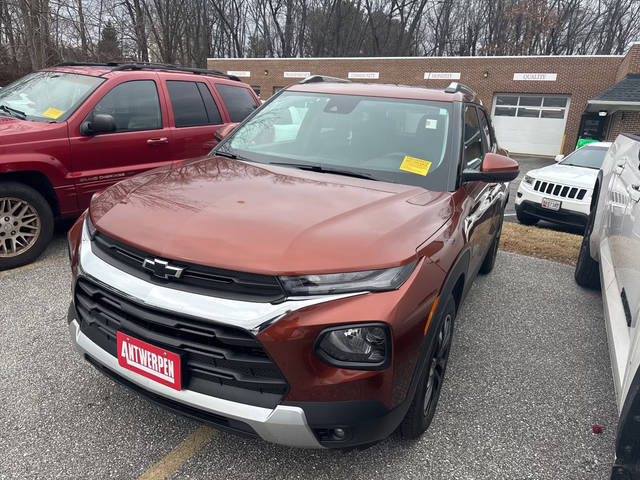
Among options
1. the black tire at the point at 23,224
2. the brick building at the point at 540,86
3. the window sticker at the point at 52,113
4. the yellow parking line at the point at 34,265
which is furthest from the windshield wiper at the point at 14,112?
the brick building at the point at 540,86

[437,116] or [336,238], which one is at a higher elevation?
[437,116]

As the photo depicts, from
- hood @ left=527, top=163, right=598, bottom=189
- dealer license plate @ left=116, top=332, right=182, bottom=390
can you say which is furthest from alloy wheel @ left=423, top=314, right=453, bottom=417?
hood @ left=527, top=163, right=598, bottom=189

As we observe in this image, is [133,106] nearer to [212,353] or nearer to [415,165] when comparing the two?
[415,165]

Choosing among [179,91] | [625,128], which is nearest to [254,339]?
[179,91]

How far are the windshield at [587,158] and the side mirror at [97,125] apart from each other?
8127 mm

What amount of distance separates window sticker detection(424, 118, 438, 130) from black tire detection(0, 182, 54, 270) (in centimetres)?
361

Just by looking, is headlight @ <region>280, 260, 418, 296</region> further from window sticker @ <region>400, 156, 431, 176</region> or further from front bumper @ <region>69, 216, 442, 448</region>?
window sticker @ <region>400, 156, 431, 176</region>

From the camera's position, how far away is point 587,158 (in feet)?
28.8

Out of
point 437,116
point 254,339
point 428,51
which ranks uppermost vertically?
point 428,51

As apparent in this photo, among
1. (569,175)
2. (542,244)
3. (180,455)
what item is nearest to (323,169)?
(180,455)

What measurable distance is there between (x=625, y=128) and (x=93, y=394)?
22.7 meters

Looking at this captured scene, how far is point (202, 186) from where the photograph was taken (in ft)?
8.00

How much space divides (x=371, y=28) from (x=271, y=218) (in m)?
44.5

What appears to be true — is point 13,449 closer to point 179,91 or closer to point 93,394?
point 93,394
